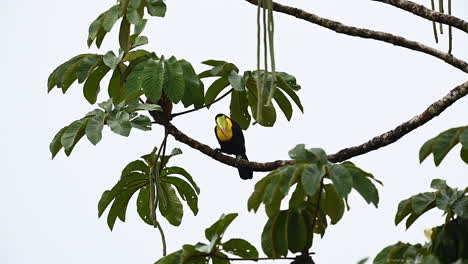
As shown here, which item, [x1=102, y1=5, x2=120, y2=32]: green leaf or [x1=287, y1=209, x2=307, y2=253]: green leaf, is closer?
[x1=287, y1=209, x2=307, y2=253]: green leaf

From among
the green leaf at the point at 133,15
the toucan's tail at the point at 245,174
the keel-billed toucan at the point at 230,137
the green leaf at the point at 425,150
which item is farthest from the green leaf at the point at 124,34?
the toucan's tail at the point at 245,174

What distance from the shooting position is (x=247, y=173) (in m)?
6.14

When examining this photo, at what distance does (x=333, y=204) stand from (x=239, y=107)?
1237 mm

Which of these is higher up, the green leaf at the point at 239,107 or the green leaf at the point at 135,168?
the green leaf at the point at 239,107

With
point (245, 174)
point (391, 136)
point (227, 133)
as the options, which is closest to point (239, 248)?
point (391, 136)

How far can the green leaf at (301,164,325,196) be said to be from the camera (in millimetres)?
2508

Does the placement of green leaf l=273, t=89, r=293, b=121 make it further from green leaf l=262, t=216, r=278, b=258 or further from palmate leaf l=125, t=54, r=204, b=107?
green leaf l=262, t=216, r=278, b=258

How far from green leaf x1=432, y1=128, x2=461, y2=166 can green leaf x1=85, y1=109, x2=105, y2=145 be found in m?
1.33

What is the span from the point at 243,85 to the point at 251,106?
318 millimetres

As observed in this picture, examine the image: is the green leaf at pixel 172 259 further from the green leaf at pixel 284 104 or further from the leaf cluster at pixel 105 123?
the green leaf at pixel 284 104

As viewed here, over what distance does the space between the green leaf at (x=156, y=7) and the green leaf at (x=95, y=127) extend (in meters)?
0.45

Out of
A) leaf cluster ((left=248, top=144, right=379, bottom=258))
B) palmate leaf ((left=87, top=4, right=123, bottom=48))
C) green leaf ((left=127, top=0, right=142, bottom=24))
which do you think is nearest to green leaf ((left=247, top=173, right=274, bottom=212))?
leaf cluster ((left=248, top=144, right=379, bottom=258))

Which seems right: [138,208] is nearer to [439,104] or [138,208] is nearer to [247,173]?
[439,104]

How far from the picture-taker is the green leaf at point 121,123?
128 inches
